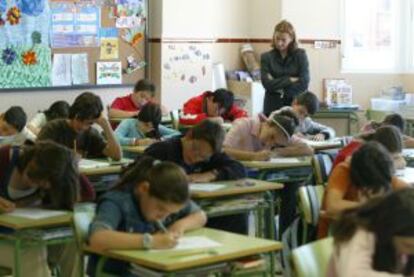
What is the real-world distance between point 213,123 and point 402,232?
2643 mm

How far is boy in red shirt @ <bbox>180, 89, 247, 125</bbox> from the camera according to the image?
8.27 m

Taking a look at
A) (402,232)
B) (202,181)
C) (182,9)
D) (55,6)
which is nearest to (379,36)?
(182,9)

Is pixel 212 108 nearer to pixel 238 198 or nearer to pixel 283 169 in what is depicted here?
pixel 283 169

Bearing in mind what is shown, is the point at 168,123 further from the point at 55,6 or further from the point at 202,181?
the point at 202,181

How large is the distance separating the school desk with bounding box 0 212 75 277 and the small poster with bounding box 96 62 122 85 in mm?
5414

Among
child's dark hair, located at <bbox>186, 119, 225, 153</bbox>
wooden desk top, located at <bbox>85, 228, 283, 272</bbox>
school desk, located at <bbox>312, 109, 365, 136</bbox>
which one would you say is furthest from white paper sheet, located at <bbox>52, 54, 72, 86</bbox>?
wooden desk top, located at <bbox>85, 228, 283, 272</bbox>

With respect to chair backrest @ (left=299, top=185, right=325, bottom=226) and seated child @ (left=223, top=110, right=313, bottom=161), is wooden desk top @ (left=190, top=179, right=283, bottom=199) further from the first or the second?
seated child @ (left=223, top=110, right=313, bottom=161)

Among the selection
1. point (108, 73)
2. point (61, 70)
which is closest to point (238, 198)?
point (61, 70)

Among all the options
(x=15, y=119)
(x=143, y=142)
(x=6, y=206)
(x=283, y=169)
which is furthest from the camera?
→ (x=143, y=142)

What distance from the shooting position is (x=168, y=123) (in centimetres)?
904

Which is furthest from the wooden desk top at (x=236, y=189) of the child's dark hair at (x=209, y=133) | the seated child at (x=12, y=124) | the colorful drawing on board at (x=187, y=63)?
the colorful drawing on board at (x=187, y=63)

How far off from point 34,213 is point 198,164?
54.2 inches

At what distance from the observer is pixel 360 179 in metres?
A: 4.25

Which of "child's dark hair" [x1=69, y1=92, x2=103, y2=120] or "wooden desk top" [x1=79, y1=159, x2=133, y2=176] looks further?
"child's dark hair" [x1=69, y1=92, x2=103, y2=120]
